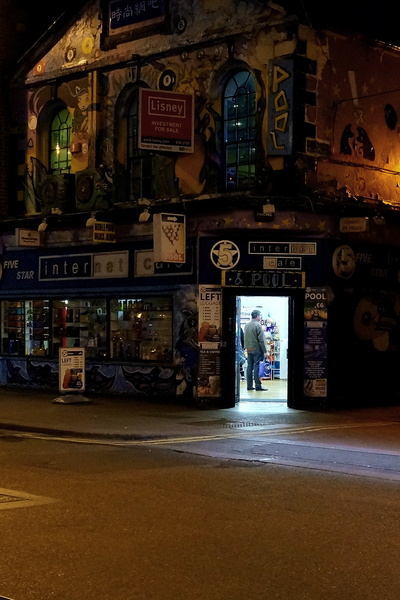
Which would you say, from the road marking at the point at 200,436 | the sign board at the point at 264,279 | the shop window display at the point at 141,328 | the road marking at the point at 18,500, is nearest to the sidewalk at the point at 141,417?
the road marking at the point at 200,436

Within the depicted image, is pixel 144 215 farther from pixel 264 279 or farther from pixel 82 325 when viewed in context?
pixel 82 325

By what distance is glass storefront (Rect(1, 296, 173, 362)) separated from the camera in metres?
20.8

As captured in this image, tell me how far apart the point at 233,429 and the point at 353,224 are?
566cm

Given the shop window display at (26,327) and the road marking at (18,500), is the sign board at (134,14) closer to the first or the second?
the shop window display at (26,327)

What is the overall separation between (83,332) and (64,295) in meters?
1.09

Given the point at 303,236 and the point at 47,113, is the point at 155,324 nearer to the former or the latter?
the point at 303,236

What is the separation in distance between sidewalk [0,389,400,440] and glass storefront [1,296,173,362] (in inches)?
54.1

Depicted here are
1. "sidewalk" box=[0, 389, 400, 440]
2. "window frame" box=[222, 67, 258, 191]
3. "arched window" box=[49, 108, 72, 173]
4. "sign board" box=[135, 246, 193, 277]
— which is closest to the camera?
"sidewalk" box=[0, 389, 400, 440]

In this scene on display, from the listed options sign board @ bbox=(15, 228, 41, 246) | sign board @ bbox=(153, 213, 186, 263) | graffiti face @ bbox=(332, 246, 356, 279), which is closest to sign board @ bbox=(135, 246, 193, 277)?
sign board @ bbox=(153, 213, 186, 263)

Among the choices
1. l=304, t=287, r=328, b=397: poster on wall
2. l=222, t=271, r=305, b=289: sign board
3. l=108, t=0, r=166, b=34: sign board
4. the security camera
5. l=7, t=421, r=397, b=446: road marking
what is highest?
l=108, t=0, r=166, b=34: sign board

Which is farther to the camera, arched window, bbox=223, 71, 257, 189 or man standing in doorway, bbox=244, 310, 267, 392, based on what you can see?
man standing in doorway, bbox=244, 310, 267, 392

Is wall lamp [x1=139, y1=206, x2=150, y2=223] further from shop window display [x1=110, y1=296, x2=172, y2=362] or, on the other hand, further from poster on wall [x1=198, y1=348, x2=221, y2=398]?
poster on wall [x1=198, y1=348, x2=221, y2=398]

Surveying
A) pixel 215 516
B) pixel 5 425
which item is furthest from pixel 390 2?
pixel 215 516

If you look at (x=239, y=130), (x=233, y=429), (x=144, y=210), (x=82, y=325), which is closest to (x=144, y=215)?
(x=144, y=210)
